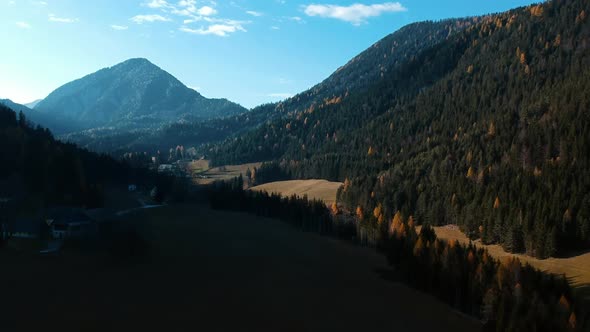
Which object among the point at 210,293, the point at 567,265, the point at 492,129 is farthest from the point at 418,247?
the point at 492,129

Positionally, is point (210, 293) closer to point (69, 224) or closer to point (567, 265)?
point (69, 224)

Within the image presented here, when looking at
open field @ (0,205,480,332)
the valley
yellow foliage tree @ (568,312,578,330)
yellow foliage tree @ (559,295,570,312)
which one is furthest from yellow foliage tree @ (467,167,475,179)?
yellow foliage tree @ (568,312,578,330)

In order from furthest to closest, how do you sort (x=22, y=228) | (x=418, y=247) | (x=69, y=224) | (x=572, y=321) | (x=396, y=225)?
(x=396, y=225), (x=69, y=224), (x=22, y=228), (x=418, y=247), (x=572, y=321)

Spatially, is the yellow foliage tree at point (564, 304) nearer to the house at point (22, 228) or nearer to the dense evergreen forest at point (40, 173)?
the house at point (22, 228)

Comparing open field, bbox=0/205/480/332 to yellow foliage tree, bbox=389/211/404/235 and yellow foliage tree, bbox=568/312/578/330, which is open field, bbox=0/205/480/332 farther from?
yellow foliage tree, bbox=568/312/578/330

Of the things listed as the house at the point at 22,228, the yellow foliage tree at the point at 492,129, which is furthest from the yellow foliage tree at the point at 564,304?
the yellow foliage tree at the point at 492,129

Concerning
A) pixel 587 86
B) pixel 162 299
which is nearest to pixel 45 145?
pixel 162 299
